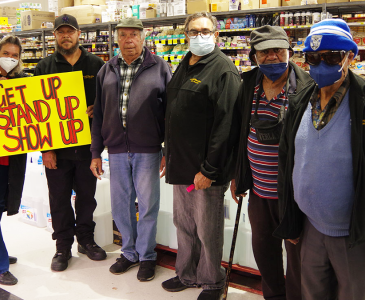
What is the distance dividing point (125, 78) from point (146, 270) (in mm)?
1381

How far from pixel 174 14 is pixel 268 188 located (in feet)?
16.1

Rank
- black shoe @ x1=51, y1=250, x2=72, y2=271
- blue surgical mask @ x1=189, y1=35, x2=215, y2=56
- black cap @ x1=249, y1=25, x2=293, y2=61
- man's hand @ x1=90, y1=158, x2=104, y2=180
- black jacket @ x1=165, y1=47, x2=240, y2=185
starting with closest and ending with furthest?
black cap @ x1=249, y1=25, x2=293, y2=61
black jacket @ x1=165, y1=47, x2=240, y2=185
blue surgical mask @ x1=189, y1=35, x2=215, y2=56
man's hand @ x1=90, y1=158, x2=104, y2=180
black shoe @ x1=51, y1=250, x2=72, y2=271

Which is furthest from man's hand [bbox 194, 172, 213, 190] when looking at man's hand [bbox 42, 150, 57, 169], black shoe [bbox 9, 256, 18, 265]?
black shoe [bbox 9, 256, 18, 265]

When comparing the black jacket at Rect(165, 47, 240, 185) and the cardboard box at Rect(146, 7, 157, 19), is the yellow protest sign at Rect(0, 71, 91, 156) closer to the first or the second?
the black jacket at Rect(165, 47, 240, 185)

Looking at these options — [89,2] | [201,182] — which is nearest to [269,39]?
[201,182]

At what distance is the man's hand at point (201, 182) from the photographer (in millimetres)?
2399

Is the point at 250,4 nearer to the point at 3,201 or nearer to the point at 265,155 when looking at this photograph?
the point at 265,155

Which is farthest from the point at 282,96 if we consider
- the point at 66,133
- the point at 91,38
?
the point at 91,38

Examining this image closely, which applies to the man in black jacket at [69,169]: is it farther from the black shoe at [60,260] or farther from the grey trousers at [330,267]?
the grey trousers at [330,267]

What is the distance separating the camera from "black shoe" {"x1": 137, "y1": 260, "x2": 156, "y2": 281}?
2.91 meters

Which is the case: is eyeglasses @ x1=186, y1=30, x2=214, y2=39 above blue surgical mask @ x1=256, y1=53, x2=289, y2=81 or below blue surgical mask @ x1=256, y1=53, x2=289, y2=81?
above

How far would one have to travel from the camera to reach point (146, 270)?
2.94 metres

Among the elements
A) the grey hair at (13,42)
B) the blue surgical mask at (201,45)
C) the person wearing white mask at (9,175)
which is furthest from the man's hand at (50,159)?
the blue surgical mask at (201,45)

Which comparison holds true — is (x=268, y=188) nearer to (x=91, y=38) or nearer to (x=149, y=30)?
(x=149, y=30)
